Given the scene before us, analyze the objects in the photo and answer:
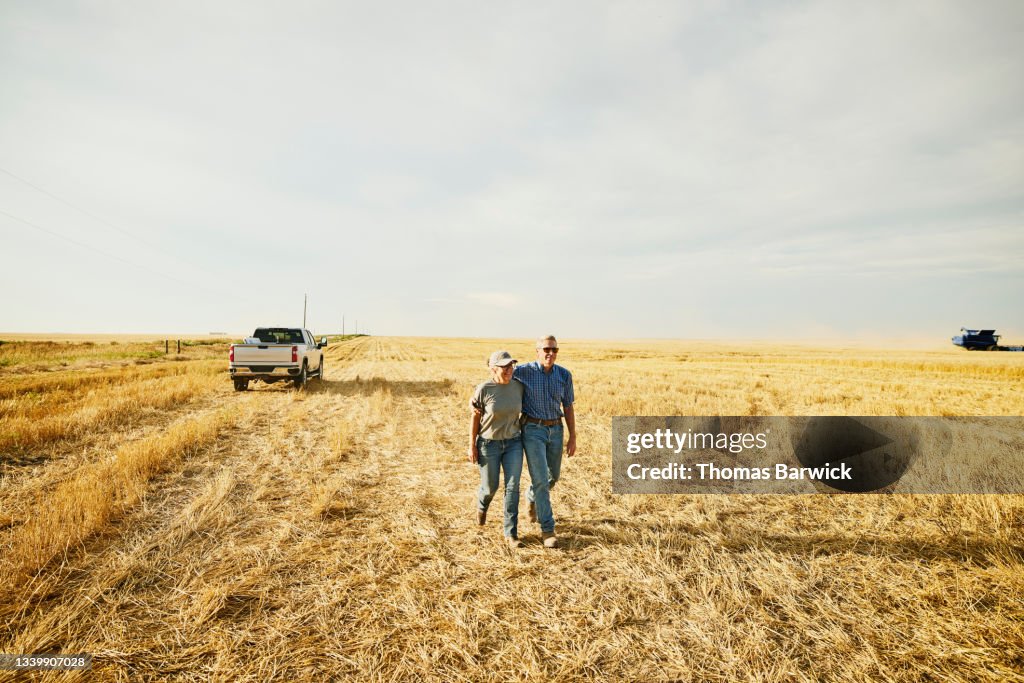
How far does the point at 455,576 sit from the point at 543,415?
5.56 feet

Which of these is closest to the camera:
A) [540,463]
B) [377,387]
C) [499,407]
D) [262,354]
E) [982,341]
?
[499,407]

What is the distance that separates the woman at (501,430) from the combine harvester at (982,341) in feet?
244

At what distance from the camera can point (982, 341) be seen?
5431 centimetres

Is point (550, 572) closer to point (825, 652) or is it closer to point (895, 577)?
point (825, 652)

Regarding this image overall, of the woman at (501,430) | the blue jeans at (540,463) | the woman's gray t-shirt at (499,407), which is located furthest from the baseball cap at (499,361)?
the blue jeans at (540,463)

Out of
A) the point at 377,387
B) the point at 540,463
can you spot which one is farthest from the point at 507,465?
the point at 377,387

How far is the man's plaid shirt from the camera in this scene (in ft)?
15.3

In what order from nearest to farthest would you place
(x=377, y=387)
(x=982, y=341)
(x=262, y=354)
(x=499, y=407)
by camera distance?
(x=499, y=407) → (x=262, y=354) → (x=377, y=387) → (x=982, y=341)

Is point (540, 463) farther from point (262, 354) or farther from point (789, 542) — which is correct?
point (262, 354)

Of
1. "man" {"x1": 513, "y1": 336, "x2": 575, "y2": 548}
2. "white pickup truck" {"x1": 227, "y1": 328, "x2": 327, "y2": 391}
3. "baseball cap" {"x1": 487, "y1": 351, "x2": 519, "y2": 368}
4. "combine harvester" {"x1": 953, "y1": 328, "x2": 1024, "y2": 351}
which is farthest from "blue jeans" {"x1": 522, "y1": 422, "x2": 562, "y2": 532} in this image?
Result: "combine harvester" {"x1": 953, "y1": 328, "x2": 1024, "y2": 351}

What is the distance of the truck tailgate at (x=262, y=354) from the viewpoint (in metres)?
14.1

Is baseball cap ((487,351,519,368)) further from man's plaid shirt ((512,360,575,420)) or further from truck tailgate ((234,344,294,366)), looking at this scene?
truck tailgate ((234,344,294,366))

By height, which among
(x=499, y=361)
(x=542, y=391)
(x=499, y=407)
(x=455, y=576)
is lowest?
(x=455, y=576)

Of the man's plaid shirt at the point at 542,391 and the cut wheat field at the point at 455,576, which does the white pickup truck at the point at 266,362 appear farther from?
the man's plaid shirt at the point at 542,391
